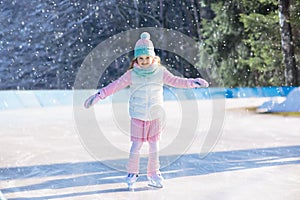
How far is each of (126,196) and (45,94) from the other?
5308 millimetres

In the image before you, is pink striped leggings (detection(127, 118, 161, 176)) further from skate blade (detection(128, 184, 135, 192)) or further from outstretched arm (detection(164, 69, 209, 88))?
outstretched arm (detection(164, 69, 209, 88))

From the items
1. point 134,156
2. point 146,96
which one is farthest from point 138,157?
point 146,96

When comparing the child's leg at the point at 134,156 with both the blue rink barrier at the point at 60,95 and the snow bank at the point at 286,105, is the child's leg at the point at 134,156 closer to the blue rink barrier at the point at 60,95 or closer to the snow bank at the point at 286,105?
the snow bank at the point at 286,105

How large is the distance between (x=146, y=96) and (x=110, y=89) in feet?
0.61

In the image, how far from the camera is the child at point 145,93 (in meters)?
2.38

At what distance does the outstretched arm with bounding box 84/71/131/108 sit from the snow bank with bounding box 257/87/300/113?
13.2ft

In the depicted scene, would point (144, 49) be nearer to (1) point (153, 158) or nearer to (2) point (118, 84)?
(2) point (118, 84)

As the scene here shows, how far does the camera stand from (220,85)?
38.9 feet

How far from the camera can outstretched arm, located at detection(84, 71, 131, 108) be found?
2381 mm

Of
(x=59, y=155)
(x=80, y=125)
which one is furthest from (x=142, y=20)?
(x=59, y=155)

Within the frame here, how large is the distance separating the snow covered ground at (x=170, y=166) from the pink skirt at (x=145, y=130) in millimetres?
236

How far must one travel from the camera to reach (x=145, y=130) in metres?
2.40

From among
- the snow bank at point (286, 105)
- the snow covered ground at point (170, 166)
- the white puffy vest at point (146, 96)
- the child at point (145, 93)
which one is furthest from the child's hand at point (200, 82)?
the snow bank at point (286, 105)

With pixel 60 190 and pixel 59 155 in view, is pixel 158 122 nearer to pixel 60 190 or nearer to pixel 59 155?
pixel 60 190
